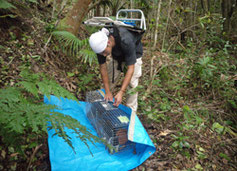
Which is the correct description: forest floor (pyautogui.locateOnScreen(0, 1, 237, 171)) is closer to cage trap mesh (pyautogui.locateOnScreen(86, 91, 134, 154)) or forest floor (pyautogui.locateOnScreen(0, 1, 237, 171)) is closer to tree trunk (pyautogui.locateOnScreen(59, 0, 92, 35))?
cage trap mesh (pyautogui.locateOnScreen(86, 91, 134, 154))

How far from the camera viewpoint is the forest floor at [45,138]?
213cm

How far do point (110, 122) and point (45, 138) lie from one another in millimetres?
924

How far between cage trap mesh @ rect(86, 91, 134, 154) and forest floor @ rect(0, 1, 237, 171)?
405 millimetres

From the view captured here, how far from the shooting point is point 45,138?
2.23 metres

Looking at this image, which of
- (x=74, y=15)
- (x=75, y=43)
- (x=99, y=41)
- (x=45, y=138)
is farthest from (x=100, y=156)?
(x=74, y=15)

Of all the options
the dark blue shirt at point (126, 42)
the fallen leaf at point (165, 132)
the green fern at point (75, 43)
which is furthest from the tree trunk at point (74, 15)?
the fallen leaf at point (165, 132)

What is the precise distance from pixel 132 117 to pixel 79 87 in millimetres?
1721

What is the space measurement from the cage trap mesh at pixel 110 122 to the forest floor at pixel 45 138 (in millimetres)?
405

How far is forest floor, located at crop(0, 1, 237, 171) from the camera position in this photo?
6.98ft

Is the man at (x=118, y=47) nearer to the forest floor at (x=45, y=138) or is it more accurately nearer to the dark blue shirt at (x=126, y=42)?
the dark blue shirt at (x=126, y=42)

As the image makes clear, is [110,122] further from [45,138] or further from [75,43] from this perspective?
[75,43]

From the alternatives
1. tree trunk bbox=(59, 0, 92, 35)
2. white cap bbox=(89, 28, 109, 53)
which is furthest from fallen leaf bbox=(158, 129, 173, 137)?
tree trunk bbox=(59, 0, 92, 35)

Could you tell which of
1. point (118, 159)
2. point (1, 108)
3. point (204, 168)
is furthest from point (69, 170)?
point (204, 168)

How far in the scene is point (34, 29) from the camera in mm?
3846
